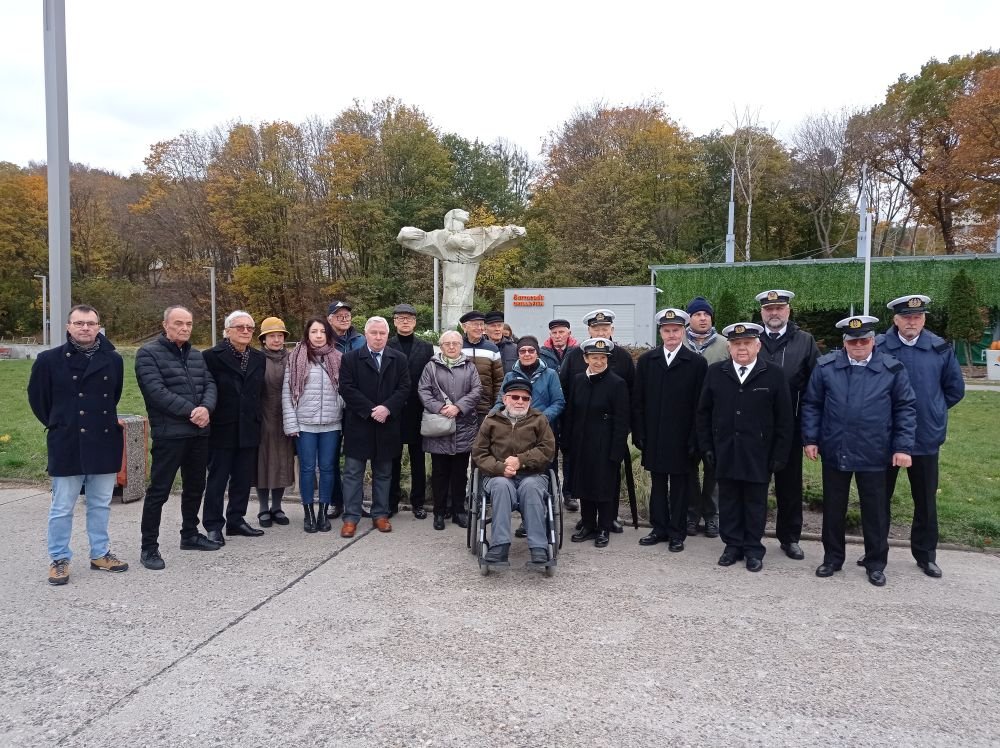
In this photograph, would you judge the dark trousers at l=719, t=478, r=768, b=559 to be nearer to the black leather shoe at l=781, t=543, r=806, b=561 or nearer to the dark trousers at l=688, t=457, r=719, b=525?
the black leather shoe at l=781, t=543, r=806, b=561

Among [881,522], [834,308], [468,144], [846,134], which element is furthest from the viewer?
[468,144]

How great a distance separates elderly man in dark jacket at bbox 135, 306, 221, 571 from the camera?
4.63 metres

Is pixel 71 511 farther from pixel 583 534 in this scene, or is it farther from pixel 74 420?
pixel 583 534

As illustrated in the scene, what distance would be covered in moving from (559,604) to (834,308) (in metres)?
28.0

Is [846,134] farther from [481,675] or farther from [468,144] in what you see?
[481,675]

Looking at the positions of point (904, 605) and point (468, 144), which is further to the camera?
point (468, 144)

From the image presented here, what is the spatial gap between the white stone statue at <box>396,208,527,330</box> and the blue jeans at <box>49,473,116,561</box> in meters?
11.2

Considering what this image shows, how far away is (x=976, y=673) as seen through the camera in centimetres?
314

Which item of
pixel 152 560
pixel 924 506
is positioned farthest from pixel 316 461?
pixel 924 506

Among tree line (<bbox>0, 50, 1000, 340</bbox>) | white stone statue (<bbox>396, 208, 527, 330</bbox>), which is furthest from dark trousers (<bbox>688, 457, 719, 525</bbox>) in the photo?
tree line (<bbox>0, 50, 1000, 340</bbox>)

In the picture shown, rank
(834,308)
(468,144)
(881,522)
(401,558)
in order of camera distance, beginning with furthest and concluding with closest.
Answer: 1. (468,144)
2. (834,308)
3. (401,558)
4. (881,522)

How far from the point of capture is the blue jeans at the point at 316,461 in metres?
5.53

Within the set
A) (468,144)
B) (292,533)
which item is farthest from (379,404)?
(468,144)

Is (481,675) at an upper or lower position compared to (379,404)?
lower
